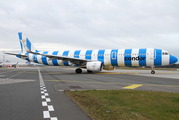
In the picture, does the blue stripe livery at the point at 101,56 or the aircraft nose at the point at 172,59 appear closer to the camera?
the aircraft nose at the point at 172,59

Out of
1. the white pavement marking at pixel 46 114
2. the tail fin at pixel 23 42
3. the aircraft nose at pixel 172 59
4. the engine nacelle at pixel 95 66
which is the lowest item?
the white pavement marking at pixel 46 114

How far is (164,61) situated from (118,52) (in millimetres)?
6726

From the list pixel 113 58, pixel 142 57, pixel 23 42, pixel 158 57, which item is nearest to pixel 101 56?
pixel 113 58

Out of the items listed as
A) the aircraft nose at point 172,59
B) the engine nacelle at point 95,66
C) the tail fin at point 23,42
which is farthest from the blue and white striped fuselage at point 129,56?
the tail fin at point 23,42

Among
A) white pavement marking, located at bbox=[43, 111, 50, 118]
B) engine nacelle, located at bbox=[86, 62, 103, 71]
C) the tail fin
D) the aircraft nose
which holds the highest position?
the tail fin

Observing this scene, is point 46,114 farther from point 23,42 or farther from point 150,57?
point 23,42

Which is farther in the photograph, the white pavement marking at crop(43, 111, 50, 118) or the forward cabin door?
the forward cabin door

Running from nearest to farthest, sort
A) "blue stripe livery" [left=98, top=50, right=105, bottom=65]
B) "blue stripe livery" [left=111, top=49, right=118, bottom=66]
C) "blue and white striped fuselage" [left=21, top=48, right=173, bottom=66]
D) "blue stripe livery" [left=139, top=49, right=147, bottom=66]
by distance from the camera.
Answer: "blue and white striped fuselage" [left=21, top=48, right=173, bottom=66], "blue stripe livery" [left=139, top=49, right=147, bottom=66], "blue stripe livery" [left=111, top=49, right=118, bottom=66], "blue stripe livery" [left=98, top=50, right=105, bottom=65]

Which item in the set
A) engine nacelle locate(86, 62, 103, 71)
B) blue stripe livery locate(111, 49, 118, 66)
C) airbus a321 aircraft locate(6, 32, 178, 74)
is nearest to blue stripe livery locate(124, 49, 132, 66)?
airbus a321 aircraft locate(6, 32, 178, 74)

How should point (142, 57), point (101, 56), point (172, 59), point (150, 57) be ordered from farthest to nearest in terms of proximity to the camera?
point (101, 56), point (142, 57), point (150, 57), point (172, 59)

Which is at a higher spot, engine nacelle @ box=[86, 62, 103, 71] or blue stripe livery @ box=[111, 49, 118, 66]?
blue stripe livery @ box=[111, 49, 118, 66]

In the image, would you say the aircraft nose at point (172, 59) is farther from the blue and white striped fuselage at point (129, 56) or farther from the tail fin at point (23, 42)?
the tail fin at point (23, 42)

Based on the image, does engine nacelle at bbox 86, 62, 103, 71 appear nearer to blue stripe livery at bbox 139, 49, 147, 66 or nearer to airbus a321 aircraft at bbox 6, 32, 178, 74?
airbus a321 aircraft at bbox 6, 32, 178, 74

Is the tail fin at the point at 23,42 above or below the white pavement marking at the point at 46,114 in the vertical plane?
above
